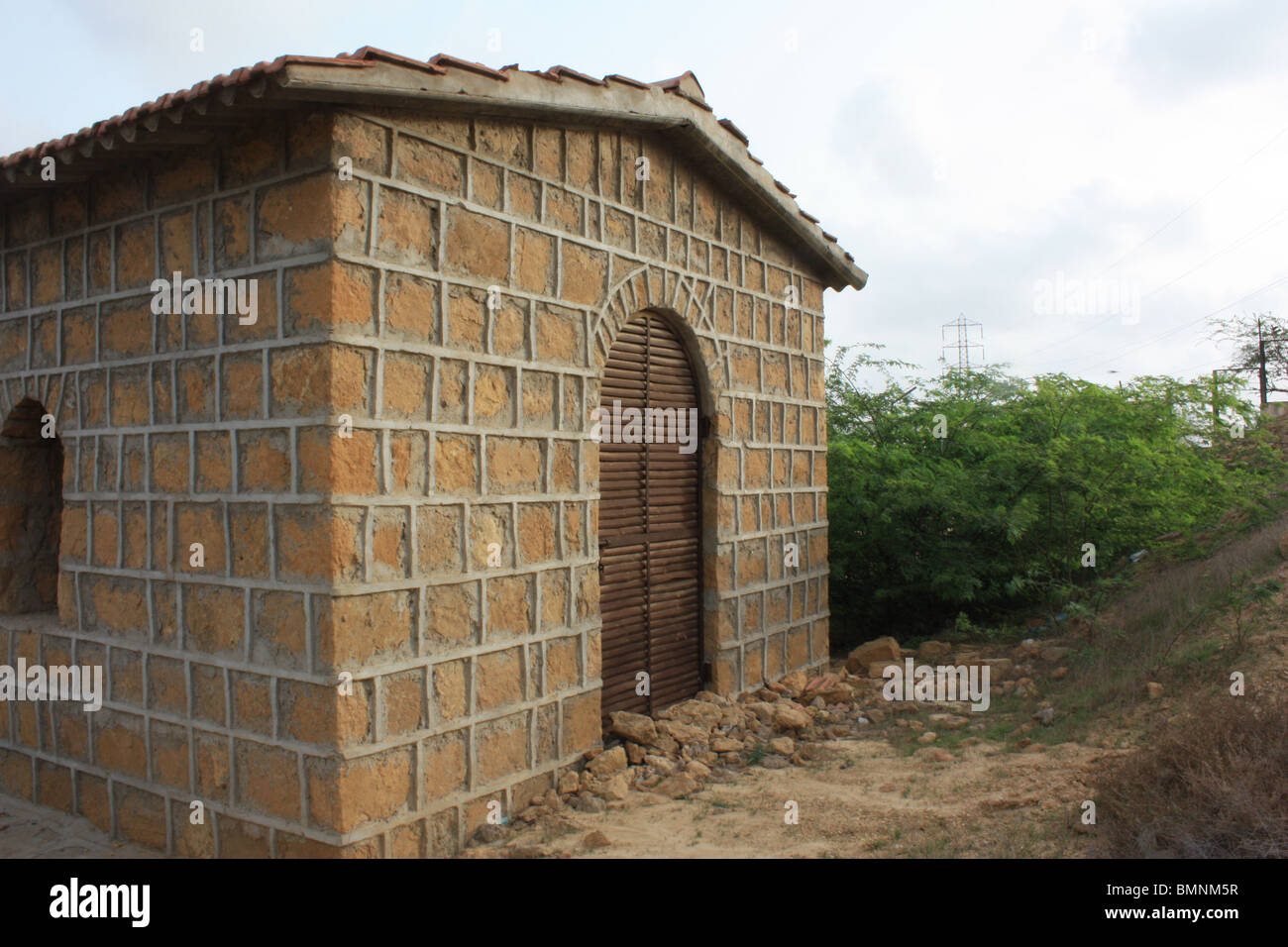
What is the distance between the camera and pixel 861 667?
965cm

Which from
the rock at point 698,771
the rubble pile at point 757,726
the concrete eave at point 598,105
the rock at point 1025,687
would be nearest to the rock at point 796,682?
the rubble pile at point 757,726

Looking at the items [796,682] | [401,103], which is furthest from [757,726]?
[401,103]

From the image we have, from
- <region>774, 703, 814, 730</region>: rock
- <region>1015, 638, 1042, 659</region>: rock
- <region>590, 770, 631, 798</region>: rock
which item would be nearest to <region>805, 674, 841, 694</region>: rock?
<region>774, 703, 814, 730</region>: rock

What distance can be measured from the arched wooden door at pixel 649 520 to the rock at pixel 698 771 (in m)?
0.76

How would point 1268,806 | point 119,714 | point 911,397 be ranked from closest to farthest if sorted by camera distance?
point 1268,806, point 119,714, point 911,397

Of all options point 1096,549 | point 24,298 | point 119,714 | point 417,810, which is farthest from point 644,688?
point 1096,549

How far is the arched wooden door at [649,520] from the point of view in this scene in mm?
7059

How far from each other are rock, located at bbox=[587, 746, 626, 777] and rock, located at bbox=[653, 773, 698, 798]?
0.30 metres

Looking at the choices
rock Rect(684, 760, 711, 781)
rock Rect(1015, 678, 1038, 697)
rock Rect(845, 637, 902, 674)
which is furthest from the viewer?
rock Rect(845, 637, 902, 674)

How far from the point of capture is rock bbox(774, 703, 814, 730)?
25.2 feet

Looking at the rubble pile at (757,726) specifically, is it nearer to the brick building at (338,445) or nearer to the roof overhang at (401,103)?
the brick building at (338,445)

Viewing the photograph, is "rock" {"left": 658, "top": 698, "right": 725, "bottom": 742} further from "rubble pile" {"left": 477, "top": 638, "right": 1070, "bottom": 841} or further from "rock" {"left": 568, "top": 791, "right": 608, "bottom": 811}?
"rock" {"left": 568, "top": 791, "right": 608, "bottom": 811}

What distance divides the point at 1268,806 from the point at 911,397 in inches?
342
